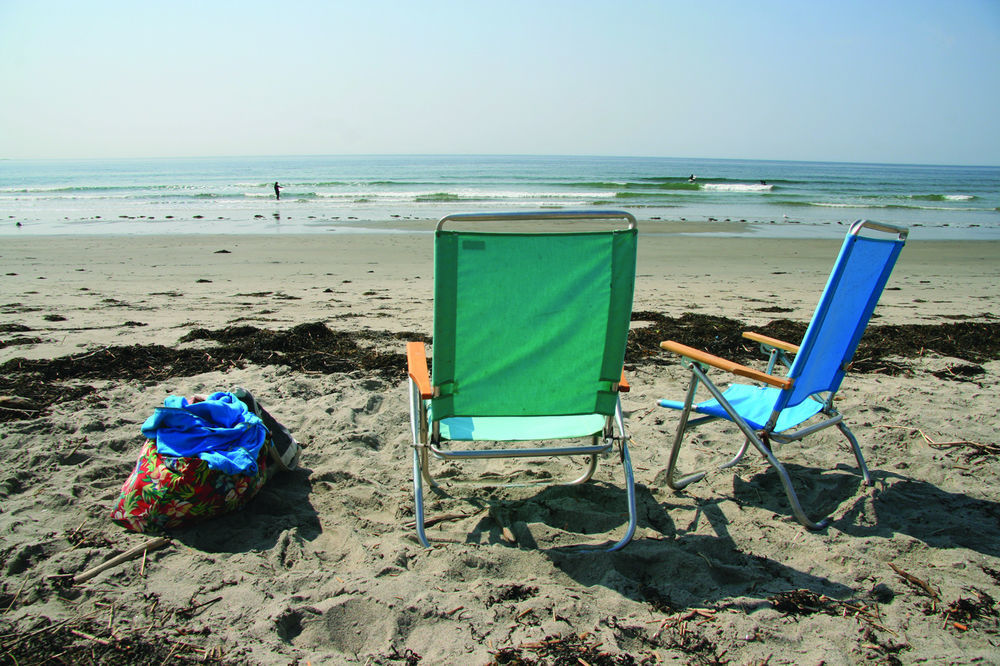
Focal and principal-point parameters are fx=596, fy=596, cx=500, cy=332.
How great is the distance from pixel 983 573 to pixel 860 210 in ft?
82.3

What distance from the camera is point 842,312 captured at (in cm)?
258

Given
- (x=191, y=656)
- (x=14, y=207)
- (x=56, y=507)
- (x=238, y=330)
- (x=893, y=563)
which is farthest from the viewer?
(x=14, y=207)

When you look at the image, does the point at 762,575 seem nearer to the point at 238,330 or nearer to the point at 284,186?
the point at 238,330

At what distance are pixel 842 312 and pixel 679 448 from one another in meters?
0.92

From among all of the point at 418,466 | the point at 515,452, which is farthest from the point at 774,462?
the point at 418,466

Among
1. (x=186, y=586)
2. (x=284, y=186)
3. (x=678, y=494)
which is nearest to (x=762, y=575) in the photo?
(x=678, y=494)

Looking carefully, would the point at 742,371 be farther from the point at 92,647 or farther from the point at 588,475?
the point at 92,647

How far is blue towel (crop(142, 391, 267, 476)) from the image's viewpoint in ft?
7.89

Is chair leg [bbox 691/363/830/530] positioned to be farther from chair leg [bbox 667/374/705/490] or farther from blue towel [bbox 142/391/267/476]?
blue towel [bbox 142/391/267/476]

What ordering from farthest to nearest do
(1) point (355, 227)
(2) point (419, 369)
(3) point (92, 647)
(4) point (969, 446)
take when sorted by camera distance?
1. (1) point (355, 227)
2. (4) point (969, 446)
3. (2) point (419, 369)
4. (3) point (92, 647)

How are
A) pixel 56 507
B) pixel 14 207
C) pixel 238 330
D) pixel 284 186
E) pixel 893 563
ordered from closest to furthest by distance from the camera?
pixel 893 563 < pixel 56 507 < pixel 238 330 < pixel 14 207 < pixel 284 186

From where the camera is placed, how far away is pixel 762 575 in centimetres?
216

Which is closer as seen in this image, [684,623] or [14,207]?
[684,623]

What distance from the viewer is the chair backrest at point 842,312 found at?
2.41 metres
